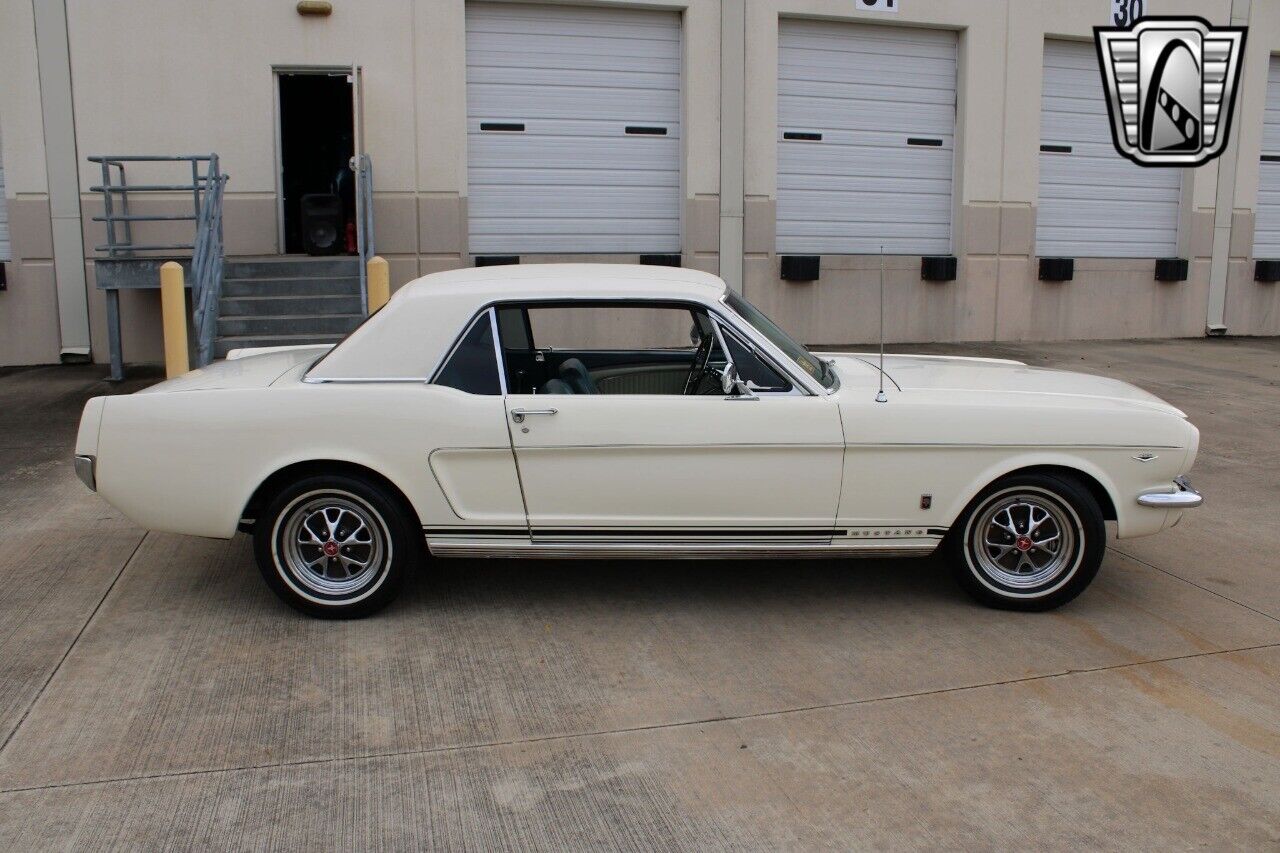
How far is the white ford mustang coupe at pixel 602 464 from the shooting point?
490cm

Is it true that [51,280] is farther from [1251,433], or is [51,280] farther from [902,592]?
[1251,433]

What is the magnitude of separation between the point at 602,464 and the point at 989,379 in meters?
1.91

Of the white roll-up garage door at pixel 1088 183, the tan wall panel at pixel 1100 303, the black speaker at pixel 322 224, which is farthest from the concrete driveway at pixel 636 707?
the white roll-up garage door at pixel 1088 183

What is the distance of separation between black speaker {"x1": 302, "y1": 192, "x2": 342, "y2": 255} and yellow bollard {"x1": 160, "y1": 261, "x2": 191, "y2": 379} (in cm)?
253

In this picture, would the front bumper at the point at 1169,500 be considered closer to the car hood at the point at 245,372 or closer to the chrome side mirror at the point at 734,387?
the chrome side mirror at the point at 734,387

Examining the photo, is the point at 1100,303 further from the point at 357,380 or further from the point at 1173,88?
the point at 357,380

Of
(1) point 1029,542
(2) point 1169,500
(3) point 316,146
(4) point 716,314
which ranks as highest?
(3) point 316,146

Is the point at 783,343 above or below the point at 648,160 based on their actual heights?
below

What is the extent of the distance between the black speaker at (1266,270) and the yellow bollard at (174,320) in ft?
47.8

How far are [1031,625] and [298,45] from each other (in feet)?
35.6

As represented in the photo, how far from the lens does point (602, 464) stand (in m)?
4.91

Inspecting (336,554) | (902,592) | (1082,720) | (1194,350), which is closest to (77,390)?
(336,554)

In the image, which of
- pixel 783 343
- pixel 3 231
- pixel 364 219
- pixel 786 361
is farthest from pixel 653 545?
pixel 3 231

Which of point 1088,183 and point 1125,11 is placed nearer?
point 1125,11
